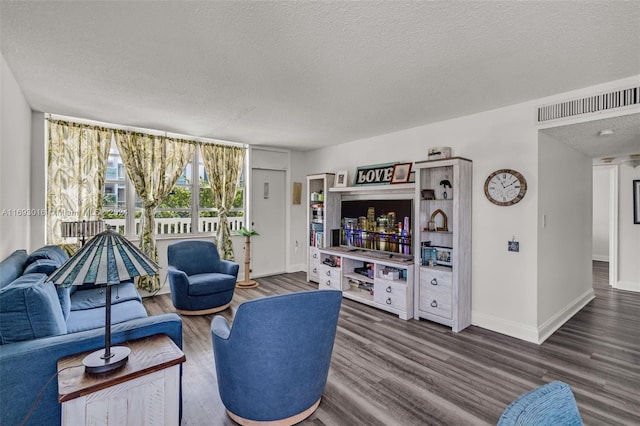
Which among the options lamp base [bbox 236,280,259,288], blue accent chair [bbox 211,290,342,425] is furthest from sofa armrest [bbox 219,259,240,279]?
blue accent chair [bbox 211,290,342,425]

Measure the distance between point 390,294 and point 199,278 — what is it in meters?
2.61

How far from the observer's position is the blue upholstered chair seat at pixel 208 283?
3881 millimetres

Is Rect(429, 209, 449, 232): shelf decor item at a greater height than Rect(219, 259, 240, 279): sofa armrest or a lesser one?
greater

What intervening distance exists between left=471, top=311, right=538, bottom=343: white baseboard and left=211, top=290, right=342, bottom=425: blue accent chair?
253 cm

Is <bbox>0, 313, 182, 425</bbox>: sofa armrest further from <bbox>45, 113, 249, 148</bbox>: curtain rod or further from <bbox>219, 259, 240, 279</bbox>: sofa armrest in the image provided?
<bbox>45, 113, 249, 148</bbox>: curtain rod

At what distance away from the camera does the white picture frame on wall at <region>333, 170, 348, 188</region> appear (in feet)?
17.5

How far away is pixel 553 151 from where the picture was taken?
3.58m

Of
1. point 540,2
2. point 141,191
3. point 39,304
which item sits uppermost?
point 540,2

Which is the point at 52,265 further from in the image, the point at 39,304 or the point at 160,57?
the point at 160,57

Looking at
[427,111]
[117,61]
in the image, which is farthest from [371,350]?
[117,61]

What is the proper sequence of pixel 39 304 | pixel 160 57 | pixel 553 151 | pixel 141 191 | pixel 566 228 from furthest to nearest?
pixel 141 191
pixel 566 228
pixel 553 151
pixel 160 57
pixel 39 304

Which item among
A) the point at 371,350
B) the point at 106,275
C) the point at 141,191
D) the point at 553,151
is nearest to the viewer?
the point at 106,275

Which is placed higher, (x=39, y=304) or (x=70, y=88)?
(x=70, y=88)

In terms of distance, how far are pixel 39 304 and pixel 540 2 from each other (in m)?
3.35
